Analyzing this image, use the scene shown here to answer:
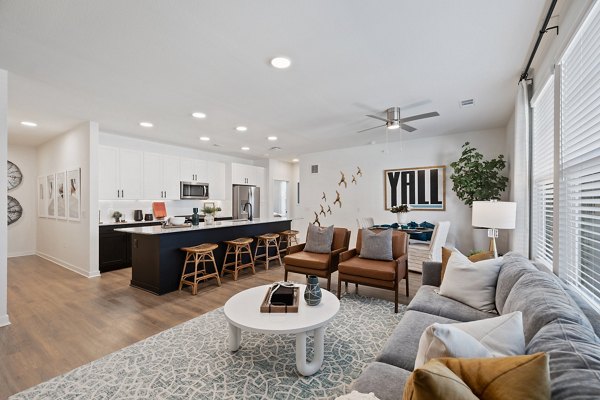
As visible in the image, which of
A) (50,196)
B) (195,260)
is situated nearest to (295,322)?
(195,260)

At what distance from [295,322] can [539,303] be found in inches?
57.2

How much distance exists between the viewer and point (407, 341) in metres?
1.64

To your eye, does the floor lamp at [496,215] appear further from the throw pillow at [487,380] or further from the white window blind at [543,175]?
the throw pillow at [487,380]

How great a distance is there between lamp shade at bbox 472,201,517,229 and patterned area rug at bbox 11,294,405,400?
4.82 feet

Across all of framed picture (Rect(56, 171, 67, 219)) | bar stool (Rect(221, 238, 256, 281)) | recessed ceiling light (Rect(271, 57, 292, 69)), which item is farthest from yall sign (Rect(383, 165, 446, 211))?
framed picture (Rect(56, 171, 67, 219))

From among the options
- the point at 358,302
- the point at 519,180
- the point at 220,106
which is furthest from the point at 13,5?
the point at 519,180

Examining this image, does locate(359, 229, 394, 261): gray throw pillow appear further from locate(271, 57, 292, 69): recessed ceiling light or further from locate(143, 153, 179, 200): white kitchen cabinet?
locate(143, 153, 179, 200): white kitchen cabinet

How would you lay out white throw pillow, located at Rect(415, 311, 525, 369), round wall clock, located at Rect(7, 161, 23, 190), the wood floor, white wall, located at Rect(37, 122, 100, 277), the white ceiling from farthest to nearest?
1. round wall clock, located at Rect(7, 161, 23, 190)
2. white wall, located at Rect(37, 122, 100, 277)
3. the wood floor
4. the white ceiling
5. white throw pillow, located at Rect(415, 311, 525, 369)

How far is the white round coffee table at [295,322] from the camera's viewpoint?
194 centimetres

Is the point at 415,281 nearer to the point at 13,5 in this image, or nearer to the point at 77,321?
the point at 77,321

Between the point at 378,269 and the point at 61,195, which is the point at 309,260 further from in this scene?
the point at 61,195

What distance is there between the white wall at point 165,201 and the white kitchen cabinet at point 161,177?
0.93ft

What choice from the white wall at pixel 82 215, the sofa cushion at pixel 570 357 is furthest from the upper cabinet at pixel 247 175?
the sofa cushion at pixel 570 357

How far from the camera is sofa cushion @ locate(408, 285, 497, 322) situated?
6.65ft
